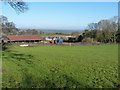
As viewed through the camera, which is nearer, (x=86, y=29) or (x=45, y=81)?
(x=45, y=81)

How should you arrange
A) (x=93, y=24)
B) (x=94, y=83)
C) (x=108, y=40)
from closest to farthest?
(x=94, y=83)
(x=108, y=40)
(x=93, y=24)

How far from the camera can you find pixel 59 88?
469cm

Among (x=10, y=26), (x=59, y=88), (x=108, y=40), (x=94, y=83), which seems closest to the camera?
(x=59, y=88)

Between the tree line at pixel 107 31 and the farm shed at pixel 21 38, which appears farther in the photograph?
the farm shed at pixel 21 38

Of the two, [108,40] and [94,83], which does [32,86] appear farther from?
[108,40]

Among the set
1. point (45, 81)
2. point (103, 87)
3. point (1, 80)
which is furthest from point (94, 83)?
point (1, 80)

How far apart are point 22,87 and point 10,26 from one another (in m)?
33.2

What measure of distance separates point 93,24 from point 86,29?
313 centimetres

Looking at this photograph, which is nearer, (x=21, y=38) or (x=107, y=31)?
(x=107, y=31)

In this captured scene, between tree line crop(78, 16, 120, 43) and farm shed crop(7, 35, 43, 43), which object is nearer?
tree line crop(78, 16, 120, 43)

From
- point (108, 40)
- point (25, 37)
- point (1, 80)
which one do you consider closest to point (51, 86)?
point (1, 80)

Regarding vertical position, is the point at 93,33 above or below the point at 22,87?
above

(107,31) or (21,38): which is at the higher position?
(107,31)

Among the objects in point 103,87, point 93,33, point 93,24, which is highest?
point 93,24
